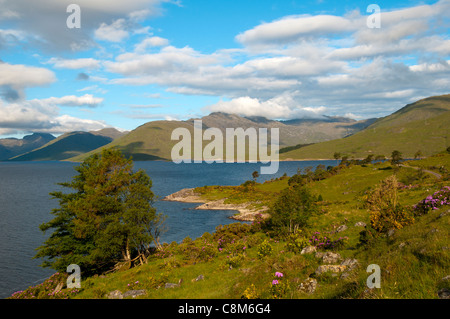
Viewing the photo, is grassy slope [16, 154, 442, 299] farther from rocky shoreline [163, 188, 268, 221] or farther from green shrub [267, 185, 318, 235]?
rocky shoreline [163, 188, 268, 221]

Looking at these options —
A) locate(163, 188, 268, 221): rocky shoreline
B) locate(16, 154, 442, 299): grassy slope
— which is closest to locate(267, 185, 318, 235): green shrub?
locate(16, 154, 442, 299): grassy slope

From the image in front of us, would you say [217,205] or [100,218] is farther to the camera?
[217,205]

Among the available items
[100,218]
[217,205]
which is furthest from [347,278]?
[217,205]

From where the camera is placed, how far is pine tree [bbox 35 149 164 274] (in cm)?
3688

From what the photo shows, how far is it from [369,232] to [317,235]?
9.37 meters

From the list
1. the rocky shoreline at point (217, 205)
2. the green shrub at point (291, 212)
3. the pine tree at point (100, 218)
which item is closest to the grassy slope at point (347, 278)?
the green shrub at point (291, 212)

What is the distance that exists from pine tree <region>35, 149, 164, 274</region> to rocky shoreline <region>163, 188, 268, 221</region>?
48167 mm

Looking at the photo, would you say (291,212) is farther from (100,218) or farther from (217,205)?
(217,205)

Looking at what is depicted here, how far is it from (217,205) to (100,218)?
7277 centimetres

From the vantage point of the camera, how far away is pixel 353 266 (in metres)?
16.3

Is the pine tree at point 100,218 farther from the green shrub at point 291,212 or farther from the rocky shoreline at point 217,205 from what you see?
the rocky shoreline at point 217,205

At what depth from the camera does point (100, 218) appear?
128 ft

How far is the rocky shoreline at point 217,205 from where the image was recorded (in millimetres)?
88000

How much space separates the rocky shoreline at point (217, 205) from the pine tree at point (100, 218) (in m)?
48.2
